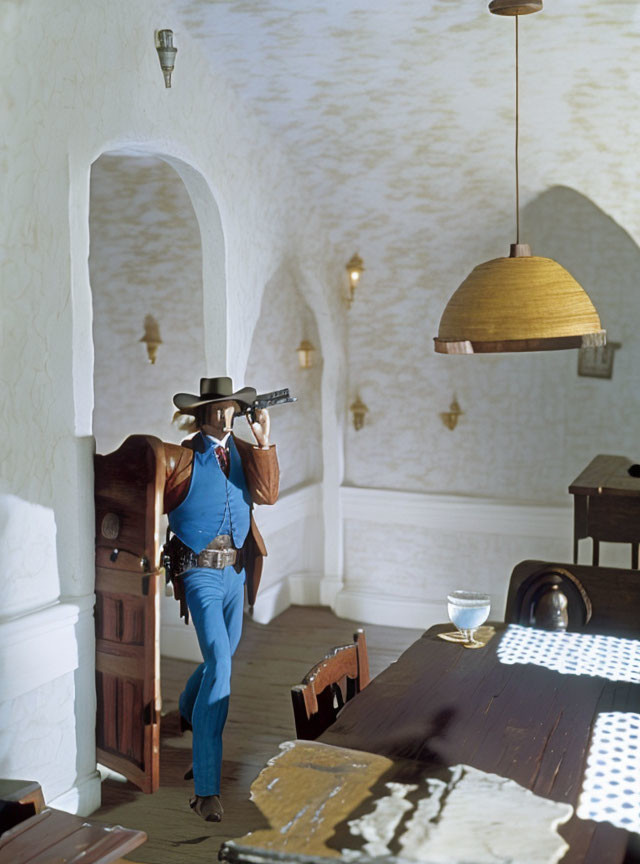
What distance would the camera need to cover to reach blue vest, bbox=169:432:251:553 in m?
4.73

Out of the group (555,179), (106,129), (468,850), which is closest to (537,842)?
(468,850)

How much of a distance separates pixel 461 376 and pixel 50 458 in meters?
3.74

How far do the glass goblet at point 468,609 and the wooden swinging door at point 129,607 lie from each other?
59.3 inches

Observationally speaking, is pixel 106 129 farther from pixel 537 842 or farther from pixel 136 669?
pixel 537 842

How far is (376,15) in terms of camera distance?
4895mm

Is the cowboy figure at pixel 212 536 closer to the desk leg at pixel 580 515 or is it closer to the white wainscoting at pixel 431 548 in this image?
the desk leg at pixel 580 515

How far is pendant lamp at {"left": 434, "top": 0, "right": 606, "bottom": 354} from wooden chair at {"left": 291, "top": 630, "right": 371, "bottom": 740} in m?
1.09

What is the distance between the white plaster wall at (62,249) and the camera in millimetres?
4117

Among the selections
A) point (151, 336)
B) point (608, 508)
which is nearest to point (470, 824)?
point (608, 508)

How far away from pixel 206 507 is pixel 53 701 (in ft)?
3.62

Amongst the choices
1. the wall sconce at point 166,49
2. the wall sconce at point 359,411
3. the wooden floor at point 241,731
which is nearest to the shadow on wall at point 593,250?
the wall sconce at point 359,411

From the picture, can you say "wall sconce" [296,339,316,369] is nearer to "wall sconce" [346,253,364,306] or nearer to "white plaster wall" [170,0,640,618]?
"white plaster wall" [170,0,640,618]

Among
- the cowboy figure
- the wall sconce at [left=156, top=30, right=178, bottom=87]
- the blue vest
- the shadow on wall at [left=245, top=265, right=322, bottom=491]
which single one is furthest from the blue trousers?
the wall sconce at [left=156, top=30, right=178, bottom=87]

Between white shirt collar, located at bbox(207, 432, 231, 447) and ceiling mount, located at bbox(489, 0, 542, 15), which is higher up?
ceiling mount, located at bbox(489, 0, 542, 15)
